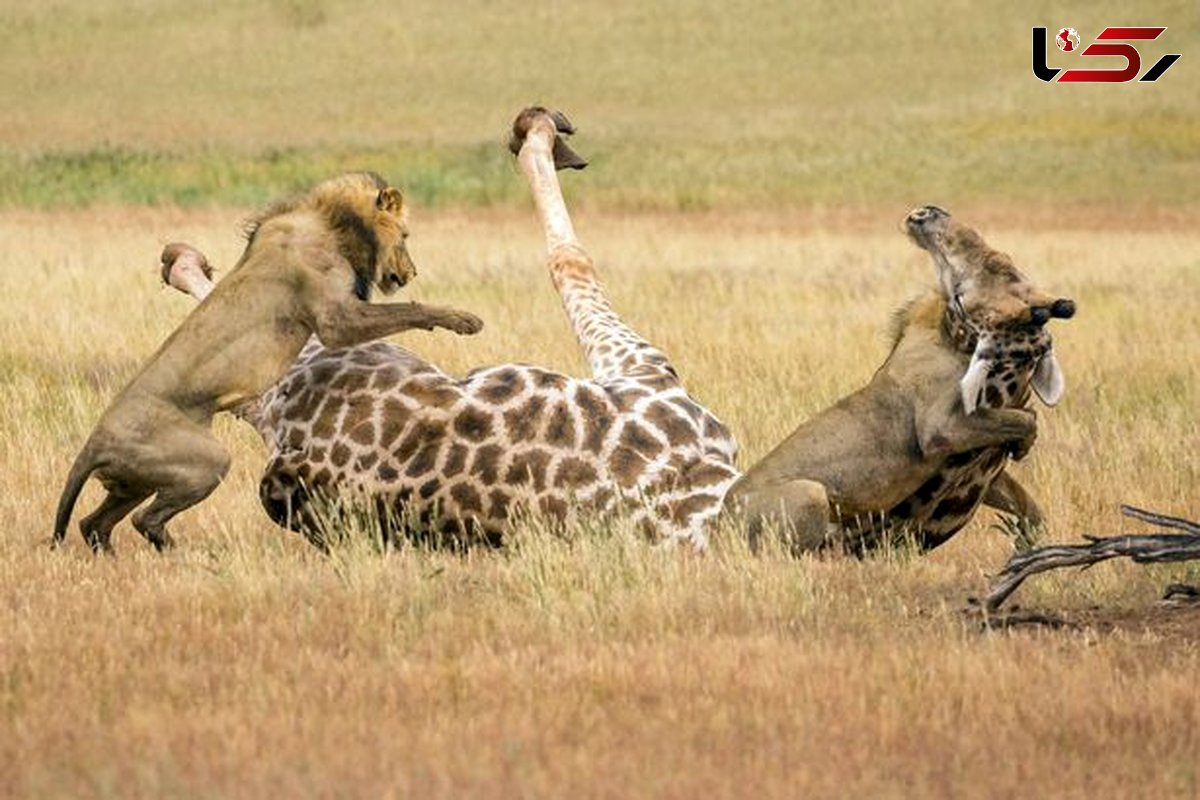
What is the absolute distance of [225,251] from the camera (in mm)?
24766

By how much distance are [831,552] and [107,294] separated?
11983 millimetres

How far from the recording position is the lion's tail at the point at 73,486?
868cm

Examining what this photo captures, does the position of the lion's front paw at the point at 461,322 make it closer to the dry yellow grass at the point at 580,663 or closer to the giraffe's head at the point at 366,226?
the giraffe's head at the point at 366,226

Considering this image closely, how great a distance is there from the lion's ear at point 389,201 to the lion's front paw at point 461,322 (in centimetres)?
42

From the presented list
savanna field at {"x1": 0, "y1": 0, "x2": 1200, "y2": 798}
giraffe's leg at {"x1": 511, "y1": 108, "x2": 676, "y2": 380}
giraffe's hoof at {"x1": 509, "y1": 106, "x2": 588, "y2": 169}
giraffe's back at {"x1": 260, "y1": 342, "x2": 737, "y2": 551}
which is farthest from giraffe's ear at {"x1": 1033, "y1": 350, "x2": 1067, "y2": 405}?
giraffe's hoof at {"x1": 509, "y1": 106, "x2": 588, "y2": 169}

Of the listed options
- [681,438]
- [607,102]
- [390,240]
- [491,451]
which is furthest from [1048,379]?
[607,102]

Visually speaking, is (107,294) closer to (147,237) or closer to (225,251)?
(225,251)

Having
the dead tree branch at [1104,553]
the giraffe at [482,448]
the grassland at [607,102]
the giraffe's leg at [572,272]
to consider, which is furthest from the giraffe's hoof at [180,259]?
the grassland at [607,102]

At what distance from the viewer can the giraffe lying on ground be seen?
8.14 m

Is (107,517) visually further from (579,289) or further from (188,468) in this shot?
(579,289)

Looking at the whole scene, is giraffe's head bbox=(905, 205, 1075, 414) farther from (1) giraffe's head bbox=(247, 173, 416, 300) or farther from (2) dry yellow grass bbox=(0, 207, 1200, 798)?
(1) giraffe's head bbox=(247, 173, 416, 300)

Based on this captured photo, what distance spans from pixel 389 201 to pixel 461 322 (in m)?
0.51

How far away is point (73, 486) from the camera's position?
28.9 feet

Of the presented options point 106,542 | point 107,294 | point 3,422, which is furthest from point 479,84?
point 106,542
